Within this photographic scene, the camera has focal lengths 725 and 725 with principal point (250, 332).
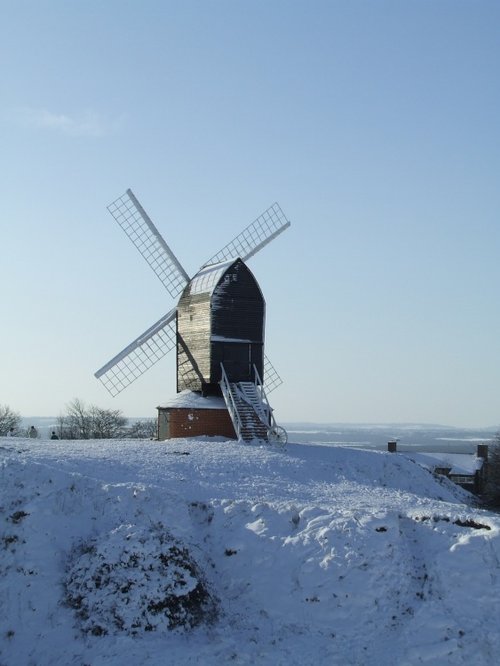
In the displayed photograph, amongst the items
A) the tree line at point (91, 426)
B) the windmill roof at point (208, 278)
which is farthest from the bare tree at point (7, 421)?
the windmill roof at point (208, 278)

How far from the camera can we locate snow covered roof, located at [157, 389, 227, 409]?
33250mm

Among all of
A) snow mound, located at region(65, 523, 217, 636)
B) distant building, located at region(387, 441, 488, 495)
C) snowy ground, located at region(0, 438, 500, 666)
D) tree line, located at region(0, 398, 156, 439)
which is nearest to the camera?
snowy ground, located at region(0, 438, 500, 666)

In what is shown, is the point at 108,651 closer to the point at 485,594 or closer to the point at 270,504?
the point at 270,504

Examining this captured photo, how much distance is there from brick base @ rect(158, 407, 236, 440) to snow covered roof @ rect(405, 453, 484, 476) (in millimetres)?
14311

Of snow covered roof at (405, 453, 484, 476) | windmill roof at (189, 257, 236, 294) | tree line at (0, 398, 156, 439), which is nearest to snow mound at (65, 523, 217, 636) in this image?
windmill roof at (189, 257, 236, 294)

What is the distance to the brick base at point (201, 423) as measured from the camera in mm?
33094

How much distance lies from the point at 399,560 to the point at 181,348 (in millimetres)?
21091

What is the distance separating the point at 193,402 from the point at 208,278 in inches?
242

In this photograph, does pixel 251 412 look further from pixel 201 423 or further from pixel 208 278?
pixel 208 278

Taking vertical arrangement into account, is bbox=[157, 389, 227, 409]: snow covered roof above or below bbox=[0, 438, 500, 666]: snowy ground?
above

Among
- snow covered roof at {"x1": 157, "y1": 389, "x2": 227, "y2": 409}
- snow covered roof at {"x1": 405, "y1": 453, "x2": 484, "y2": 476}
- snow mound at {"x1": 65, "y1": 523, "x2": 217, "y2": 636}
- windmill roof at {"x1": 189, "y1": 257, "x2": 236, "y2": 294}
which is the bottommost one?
snow mound at {"x1": 65, "y1": 523, "x2": 217, "y2": 636}

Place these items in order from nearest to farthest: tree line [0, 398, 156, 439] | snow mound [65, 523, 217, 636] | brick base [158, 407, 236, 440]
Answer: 1. snow mound [65, 523, 217, 636]
2. brick base [158, 407, 236, 440]
3. tree line [0, 398, 156, 439]

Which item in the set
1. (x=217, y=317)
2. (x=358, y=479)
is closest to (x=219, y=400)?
(x=217, y=317)

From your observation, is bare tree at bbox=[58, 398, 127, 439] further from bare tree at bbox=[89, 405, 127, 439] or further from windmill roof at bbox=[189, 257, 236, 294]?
windmill roof at bbox=[189, 257, 236, 294]
